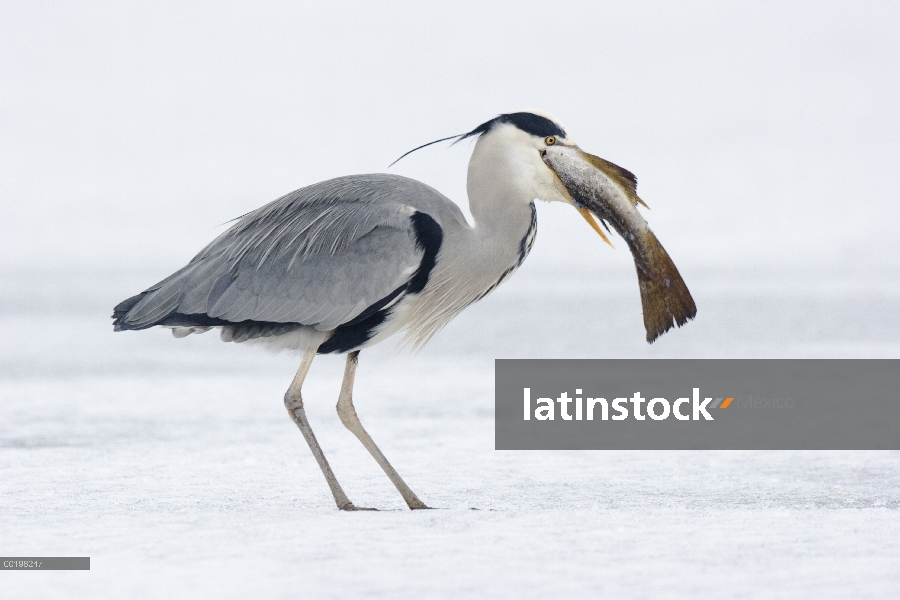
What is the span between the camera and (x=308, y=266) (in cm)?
566

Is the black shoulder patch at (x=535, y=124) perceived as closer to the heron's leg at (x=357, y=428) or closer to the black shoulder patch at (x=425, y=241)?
the black shoulder patch at (x=425, y=241)

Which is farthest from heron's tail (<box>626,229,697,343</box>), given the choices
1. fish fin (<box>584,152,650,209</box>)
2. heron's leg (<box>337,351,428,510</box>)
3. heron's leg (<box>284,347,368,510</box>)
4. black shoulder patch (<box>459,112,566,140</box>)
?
heron's leg (<box>284,347,368,510</box>)

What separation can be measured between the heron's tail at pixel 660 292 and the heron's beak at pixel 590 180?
0.22m

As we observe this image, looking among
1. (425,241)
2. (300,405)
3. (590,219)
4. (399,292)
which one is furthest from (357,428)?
(590,219)

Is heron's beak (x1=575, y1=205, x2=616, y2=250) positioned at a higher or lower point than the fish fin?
lower

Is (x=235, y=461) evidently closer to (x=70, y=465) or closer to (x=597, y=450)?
(x=70, y=465)

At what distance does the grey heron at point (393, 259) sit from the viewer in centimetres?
539

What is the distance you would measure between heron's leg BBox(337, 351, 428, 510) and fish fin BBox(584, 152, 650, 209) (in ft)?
5.33

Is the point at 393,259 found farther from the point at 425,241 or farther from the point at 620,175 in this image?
the point at 620,175

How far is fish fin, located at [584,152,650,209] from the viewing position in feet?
17.6

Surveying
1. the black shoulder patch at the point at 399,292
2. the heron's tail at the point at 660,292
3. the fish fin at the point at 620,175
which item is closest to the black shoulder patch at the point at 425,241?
the black shoulder patch at the point at 399,292

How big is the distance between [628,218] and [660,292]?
1.31 feet

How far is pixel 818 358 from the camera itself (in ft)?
34.9

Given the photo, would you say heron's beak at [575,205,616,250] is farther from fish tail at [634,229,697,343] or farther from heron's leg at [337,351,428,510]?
heron's leg at [337,351,428,510]
